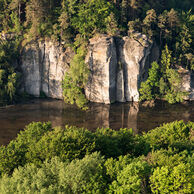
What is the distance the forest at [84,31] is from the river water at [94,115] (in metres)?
3.57

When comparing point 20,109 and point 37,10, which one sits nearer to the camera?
point 20,109

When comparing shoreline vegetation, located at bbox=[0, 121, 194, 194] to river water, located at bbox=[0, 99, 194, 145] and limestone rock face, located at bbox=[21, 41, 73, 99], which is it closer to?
river water, located at bbox=[0, 99, 194, 145]

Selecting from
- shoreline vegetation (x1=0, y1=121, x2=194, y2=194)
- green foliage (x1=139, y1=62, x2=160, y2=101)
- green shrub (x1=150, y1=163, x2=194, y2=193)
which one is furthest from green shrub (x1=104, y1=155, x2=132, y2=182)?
green foliage (x1=139, y1=62, x2=160, y2=101)

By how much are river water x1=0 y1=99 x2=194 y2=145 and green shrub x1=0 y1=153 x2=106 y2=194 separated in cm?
2736

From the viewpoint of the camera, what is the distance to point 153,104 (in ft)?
222

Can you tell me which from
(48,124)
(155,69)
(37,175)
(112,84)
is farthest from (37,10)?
(37,175)

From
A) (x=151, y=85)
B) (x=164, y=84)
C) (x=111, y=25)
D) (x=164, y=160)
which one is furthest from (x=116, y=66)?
(x=164, y=160)

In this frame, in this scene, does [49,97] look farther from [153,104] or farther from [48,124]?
[48,124]

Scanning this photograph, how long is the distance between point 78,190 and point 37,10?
59.7 meters

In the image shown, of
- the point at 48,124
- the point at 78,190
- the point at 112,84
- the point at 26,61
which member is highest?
the point at 26,61

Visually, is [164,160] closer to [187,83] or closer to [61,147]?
[61,147]

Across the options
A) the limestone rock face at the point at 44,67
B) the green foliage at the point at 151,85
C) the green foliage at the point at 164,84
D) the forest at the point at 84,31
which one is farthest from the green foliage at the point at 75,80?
the green foliage at the point at 164,84

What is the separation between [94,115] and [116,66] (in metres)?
15.7

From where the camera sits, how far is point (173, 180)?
22969mm
